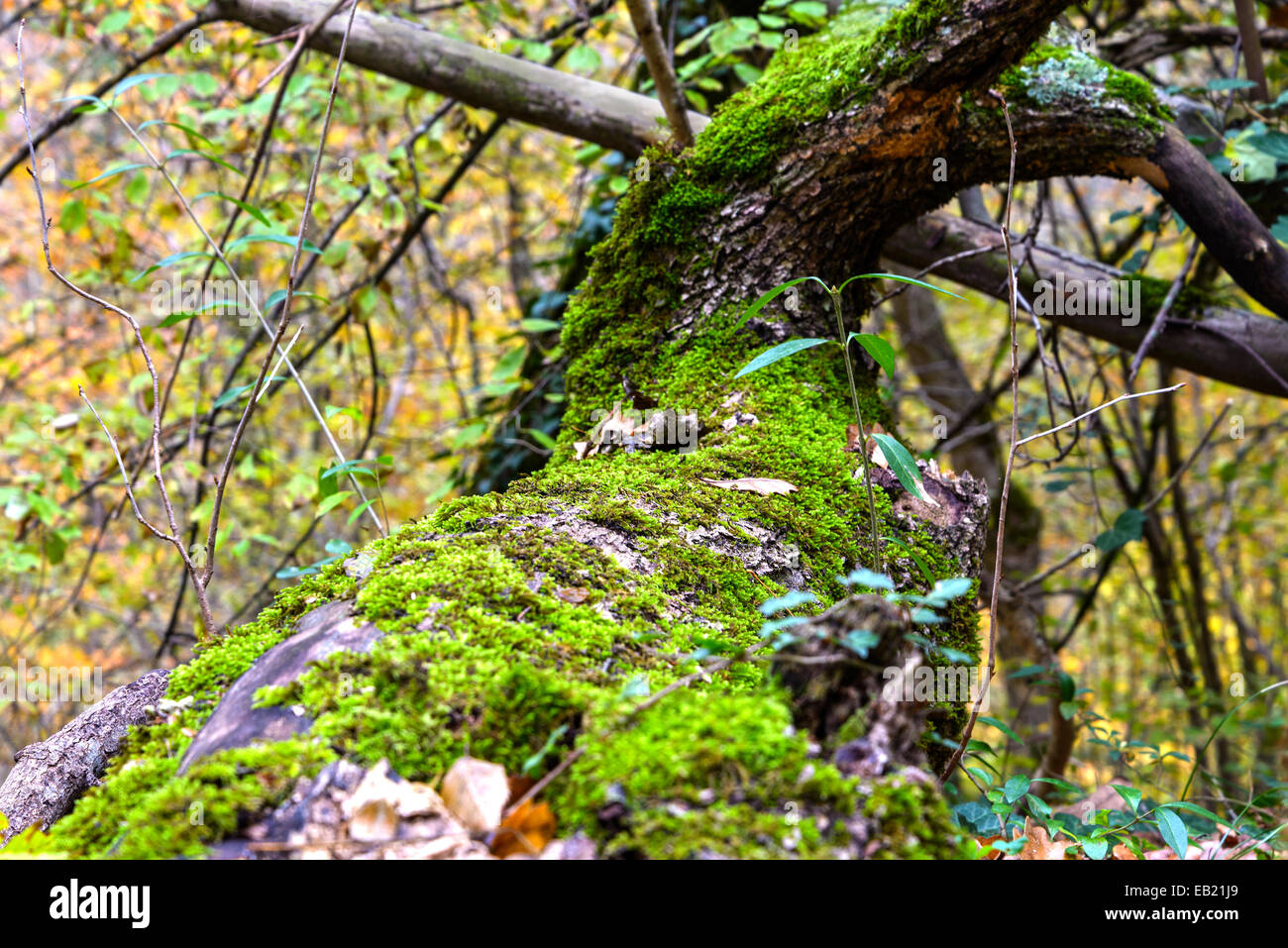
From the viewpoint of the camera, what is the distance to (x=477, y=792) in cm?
92

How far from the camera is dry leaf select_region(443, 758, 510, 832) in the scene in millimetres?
905

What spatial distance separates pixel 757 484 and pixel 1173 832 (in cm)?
104

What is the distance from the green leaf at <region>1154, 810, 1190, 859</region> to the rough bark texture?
1788 millimetres

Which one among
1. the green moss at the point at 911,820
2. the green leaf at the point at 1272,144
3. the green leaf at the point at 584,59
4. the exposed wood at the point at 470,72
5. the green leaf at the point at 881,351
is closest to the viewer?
the green moss at the point at 911,820

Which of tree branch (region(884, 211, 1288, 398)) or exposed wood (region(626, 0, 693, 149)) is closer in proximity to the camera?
exposed wood (region(626, 0, 693, 149))

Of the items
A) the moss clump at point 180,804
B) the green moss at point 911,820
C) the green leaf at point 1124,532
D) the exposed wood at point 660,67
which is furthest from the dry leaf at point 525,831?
the green leaf at point 1124,532

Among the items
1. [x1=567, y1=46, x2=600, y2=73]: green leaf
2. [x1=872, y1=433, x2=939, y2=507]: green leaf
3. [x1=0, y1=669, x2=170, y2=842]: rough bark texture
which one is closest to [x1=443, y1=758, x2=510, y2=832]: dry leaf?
[x1=0, y1=669, x2=170, y2=842]: rough bark texture

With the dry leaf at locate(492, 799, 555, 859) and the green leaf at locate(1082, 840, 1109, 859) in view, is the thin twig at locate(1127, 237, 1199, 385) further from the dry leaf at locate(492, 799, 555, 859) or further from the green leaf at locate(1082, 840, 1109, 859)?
the dry leaf at locate(492, 799, 555, 859)

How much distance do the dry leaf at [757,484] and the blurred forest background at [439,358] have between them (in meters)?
0.81

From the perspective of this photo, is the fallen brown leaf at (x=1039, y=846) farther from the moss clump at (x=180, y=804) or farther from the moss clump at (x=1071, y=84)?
the moss clump at (x=1071, y=84)

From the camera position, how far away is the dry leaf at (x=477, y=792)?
2.97ft
